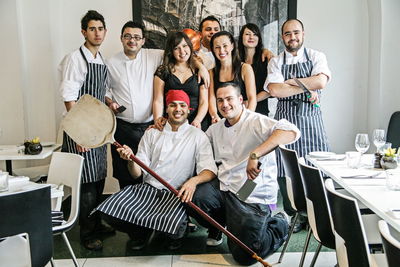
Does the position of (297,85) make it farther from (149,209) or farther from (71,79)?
(71,79)

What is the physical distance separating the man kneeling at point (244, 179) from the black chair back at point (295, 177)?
123 millimetres

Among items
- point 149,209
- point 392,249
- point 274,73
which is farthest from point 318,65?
point 392,249

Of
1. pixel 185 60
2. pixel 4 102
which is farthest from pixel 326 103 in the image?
pixel 4 102

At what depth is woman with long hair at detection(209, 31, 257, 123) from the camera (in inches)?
123

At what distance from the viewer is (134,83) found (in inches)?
125

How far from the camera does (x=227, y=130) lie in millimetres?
2785

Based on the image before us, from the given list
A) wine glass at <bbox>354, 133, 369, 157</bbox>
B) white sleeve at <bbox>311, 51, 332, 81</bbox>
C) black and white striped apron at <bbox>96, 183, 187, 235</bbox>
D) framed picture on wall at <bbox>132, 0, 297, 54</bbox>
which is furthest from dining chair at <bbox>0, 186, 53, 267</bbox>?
framed picture on wall at <bbox>132, 0, 297, 54</bbox>

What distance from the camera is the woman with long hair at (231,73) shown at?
312 cm

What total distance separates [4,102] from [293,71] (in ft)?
8.29

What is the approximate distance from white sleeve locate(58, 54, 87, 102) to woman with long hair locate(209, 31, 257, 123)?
97 centimetres

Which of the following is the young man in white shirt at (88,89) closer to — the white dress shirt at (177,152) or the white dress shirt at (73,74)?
the white dress shirt at (73,74)

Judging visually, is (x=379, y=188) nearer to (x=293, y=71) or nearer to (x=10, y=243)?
(x=293, y=71)

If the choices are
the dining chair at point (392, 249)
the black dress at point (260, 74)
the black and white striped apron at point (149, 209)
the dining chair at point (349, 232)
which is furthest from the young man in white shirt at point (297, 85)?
the dining chair at point (392, 249)

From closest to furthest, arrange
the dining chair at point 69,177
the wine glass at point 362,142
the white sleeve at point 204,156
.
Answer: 1. the dining chair at point 69,177
2. the wine glass at point 362,142
3. the white sleeve at point 204,156
